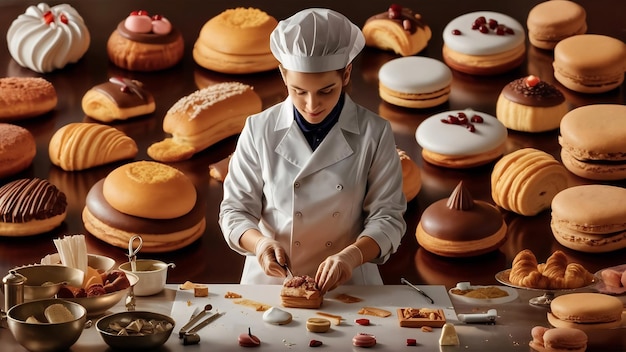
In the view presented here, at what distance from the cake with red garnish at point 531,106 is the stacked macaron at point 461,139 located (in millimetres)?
260

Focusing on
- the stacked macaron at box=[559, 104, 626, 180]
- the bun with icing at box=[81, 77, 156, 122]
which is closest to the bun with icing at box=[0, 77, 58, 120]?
the bun with icing at box=[81, 77, 156, 122]

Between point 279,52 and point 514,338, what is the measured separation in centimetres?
109

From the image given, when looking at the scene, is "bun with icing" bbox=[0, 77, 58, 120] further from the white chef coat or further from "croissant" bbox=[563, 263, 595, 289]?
"croissant" bbox=[563, 263, 595, 289]

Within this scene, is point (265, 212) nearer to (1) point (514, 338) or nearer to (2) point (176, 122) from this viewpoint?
(1) point (514, 338)

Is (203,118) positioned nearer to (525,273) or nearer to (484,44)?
(484,44)

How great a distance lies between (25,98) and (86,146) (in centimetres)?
74

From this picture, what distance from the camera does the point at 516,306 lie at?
3.88 m

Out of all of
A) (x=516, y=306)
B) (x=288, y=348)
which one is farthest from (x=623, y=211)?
(x=288, y=348)

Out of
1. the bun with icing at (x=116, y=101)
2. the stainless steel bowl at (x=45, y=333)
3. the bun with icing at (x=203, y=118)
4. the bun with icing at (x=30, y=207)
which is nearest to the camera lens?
the stainless steel bowl at (x=45, y=333)

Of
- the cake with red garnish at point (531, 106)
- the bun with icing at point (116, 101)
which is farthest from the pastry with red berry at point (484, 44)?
the bun with icing at point (116, 101)

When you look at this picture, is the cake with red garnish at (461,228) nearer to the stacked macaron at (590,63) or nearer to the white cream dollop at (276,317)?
the stacked macaron at (590,63)

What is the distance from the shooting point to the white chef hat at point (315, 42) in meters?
→ 3.90

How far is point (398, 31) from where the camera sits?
26.1 ft

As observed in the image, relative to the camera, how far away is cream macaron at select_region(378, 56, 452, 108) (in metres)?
7.30
